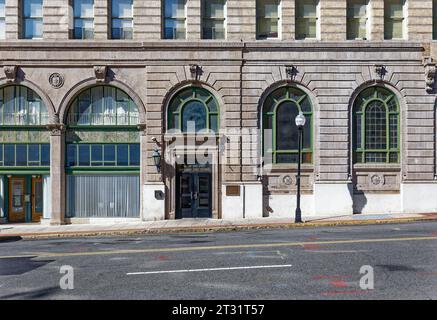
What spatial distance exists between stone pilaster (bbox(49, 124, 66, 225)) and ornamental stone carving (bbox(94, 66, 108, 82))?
10.7 feet

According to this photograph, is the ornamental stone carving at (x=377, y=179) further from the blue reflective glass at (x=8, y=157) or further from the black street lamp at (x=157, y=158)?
the blue reflective glass at (x=8, y=157)

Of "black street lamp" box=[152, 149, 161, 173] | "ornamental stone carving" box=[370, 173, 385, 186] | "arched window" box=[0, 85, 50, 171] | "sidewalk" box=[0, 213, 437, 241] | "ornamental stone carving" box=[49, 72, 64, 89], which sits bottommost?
"sidewalk" box=[0, 213, 437, 241]

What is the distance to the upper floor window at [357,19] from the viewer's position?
22.8 m

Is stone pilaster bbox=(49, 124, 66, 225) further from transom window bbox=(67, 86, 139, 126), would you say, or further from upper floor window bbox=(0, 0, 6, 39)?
upper floor window bbox=(0, 0, 6, 39)

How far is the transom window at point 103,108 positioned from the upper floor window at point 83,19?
2999 millimetres

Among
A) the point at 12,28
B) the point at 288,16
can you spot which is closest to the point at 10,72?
the point at 12,28

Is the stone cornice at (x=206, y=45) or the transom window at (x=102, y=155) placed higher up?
the stone cornice at (x=206, y=45)

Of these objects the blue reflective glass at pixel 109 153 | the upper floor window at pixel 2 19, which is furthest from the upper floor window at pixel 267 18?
the upper floor window at pixel 2 19

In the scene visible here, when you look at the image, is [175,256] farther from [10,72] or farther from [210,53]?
[10,72]

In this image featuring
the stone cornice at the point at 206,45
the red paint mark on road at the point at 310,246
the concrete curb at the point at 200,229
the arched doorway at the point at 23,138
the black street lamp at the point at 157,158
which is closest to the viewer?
the red paint mark on road at the point at 310,246

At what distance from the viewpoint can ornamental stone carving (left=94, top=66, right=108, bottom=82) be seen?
22042 mm

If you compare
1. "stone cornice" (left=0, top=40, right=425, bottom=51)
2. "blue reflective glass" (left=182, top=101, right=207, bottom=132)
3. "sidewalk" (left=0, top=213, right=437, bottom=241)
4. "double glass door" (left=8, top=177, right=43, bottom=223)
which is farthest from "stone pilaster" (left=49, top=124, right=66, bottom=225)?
"blue reflective glass" (left=182, top=101, right=207, bottom=132)

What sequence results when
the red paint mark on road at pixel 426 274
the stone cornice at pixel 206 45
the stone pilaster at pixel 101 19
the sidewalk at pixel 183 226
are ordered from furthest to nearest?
the stone pilaster at pixel 101 19 < the stone cornice at pixel 206 45 < the sidewalk at pixel 183 226 < the red paint mark on road at pixel 426 274
